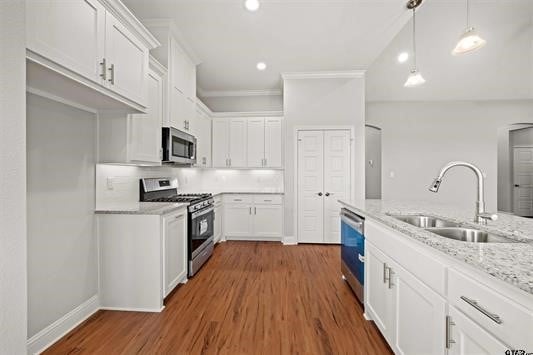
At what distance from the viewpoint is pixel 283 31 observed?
10.6 ft

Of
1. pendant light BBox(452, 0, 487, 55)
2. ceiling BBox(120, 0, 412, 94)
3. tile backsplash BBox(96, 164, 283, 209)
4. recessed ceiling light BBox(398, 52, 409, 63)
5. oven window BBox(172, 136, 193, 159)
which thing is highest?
recessed ceiling light BBox(398, 52, 409, 63)

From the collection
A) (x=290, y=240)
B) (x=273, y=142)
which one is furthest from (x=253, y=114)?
(x=290, y=240)

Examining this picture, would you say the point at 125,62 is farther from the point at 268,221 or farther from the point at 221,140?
the point at 268,221

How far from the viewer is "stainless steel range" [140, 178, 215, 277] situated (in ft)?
9.87

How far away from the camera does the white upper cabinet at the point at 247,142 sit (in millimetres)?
4941

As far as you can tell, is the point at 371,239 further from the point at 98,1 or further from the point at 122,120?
the point at 98,1

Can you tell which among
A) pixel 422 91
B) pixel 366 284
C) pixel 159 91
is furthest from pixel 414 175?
pixel 159 91

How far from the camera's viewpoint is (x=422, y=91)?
19.0 ft

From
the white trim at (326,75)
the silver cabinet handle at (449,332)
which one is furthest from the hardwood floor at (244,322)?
the white trim at (326,75)

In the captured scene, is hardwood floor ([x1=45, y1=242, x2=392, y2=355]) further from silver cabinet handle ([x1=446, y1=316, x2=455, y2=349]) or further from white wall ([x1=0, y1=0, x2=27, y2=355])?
white wall ([x1=0, y1=0, x2=27, y2=355])

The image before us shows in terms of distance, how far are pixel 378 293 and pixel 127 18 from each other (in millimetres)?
2807

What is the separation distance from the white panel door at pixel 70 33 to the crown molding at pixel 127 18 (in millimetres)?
75

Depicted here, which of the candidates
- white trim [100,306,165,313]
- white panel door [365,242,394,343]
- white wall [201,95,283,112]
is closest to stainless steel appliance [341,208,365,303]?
white panel door [365,242,394,343]

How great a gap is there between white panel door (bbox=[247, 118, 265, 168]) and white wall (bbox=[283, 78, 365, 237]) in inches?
22.0
